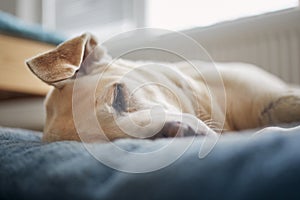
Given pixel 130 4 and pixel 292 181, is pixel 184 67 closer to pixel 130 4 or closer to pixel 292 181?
pixel 292 181

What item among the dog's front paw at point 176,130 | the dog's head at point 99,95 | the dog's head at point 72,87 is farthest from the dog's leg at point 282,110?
the dog's front paw at point 176,130

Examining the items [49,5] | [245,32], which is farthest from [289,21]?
[49,5]

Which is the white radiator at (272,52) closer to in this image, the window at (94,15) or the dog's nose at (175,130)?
the window at (94,15)

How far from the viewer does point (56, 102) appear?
1112 millimetres

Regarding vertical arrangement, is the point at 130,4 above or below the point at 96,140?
above

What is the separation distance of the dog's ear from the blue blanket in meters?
0.40

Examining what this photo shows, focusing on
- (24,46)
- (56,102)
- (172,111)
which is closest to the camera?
(172,111)

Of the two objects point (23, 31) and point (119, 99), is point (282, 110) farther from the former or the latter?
point (23, 31)

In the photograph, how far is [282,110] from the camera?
1.29m

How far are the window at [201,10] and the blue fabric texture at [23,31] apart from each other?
2.40 ft

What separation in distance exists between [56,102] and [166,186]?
2.34ft

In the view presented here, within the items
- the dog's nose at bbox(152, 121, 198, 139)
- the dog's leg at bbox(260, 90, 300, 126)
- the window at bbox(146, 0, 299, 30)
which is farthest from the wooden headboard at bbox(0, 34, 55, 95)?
the dog's nose at bbox(152, 121, 198, 139)

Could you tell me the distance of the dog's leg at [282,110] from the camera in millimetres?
1271

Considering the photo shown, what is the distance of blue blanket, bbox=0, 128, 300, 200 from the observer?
1.35ft
